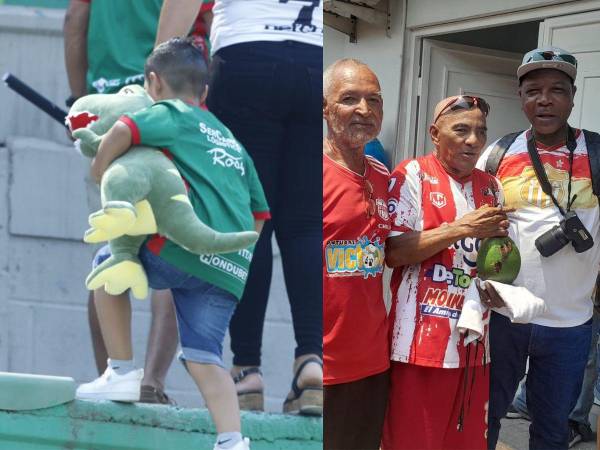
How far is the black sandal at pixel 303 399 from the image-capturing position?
169cm

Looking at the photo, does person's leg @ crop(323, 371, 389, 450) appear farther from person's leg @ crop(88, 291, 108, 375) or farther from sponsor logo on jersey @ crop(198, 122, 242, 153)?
sponsor logo on jersey @ crop(198, 122, 242, 153)

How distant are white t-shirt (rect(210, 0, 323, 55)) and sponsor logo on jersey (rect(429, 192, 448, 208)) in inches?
27.2

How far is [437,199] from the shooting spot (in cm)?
221

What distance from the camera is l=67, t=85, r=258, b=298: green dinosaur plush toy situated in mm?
1597

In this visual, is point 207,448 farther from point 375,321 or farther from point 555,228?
point 555,228

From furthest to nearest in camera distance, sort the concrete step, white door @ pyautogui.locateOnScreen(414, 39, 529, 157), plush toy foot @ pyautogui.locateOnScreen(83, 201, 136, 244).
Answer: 1. white door @ pyautogui.locateOnScreen(414, 39, 529, 157)
2. the concrete step
3. plush toy foot @ pyautogui.locateOnScreen(83, 201, 136, 244)

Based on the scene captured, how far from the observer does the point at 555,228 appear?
2279 millimetres

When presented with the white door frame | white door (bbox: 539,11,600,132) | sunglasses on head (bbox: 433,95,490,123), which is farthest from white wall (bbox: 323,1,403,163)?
sunglasses on head (bbox: 433,95,490,123)

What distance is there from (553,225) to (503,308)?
0.96 feet

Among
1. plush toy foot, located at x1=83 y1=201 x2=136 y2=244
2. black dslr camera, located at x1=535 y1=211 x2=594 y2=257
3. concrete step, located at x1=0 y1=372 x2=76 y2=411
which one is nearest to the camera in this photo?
plush toy foot, located at x1=83 y1=201 x2=136 y2=244

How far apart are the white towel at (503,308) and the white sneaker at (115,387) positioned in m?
0.90

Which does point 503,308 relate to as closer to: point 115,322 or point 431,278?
point 431,278

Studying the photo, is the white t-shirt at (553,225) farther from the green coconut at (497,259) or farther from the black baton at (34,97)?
the black baton at (34,97)

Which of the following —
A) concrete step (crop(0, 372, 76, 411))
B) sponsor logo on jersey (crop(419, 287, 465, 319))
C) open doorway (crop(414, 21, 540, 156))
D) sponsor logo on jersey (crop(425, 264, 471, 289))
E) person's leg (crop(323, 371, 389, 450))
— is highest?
open doorway (crop(414, 21, 540, 156))
